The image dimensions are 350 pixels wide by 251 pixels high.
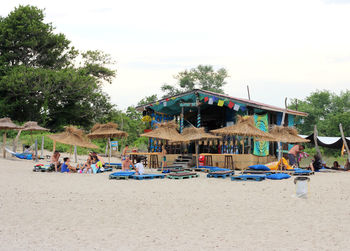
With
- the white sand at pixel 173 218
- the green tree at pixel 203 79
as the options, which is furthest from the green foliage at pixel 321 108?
the white sand at pixel 173 218

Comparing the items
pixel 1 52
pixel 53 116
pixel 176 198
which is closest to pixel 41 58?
pixel 1 52

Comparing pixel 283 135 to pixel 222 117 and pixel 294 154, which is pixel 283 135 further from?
pixel 222 117

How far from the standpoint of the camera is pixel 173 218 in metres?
6.46

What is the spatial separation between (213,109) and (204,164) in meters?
4.59

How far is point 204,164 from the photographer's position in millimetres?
17359

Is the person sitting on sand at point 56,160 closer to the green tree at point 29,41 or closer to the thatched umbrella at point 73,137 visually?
the thatched umbrella at point 73,137

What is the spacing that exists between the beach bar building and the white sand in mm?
6973

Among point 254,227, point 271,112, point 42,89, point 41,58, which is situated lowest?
point 254,227

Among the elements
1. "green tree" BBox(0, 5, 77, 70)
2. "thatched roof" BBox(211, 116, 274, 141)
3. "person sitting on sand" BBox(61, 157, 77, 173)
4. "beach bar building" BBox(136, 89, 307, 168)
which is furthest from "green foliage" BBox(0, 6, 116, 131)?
"thatched roof" BBox(211, 116, 274, 141)

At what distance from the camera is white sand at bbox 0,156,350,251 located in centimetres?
496

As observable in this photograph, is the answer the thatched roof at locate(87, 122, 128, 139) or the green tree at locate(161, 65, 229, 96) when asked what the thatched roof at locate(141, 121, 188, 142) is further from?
the green tree at locate(161, 65, 229, 96)

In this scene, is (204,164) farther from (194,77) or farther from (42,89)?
(194,77)

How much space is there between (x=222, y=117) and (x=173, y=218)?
563 inches

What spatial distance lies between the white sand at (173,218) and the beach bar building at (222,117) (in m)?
6.97
